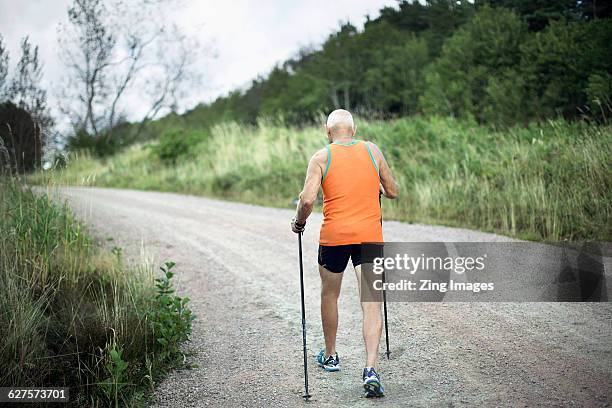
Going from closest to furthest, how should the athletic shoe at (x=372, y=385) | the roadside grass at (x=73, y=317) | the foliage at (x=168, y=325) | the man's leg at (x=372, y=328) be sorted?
1. the athletic shoe at (x=372, y=385)
2. the man's leg at (x=372, y=328)
3. the roadside grass at (x=73, y=317)
4. the foliage at (x=168, y=325)

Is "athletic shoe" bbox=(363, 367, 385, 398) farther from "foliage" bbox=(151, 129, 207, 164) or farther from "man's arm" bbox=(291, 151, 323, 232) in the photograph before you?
"foliage" bbox=(151, 129, 207, 164)

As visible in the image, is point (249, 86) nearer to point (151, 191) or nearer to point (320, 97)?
point (320, 97)

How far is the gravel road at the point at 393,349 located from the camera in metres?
3.93

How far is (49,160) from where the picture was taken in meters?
7.05

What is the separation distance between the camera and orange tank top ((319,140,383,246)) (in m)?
3.99

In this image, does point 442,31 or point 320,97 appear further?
point 320,97

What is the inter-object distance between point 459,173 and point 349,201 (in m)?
→ 8.58

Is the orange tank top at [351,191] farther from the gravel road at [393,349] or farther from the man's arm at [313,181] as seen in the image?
the gravel road at [393,349]

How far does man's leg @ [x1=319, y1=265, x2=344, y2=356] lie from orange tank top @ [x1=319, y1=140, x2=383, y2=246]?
300 millimetres

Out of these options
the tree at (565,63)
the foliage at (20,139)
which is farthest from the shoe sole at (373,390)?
the tree at (565,63)

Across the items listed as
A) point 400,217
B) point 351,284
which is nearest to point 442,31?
point 400,217

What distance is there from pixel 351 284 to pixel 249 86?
56.4 metres

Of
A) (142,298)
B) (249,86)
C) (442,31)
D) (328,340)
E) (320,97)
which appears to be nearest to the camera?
(328,340)

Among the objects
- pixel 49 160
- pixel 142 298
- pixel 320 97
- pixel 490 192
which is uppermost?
pixel 320 97
